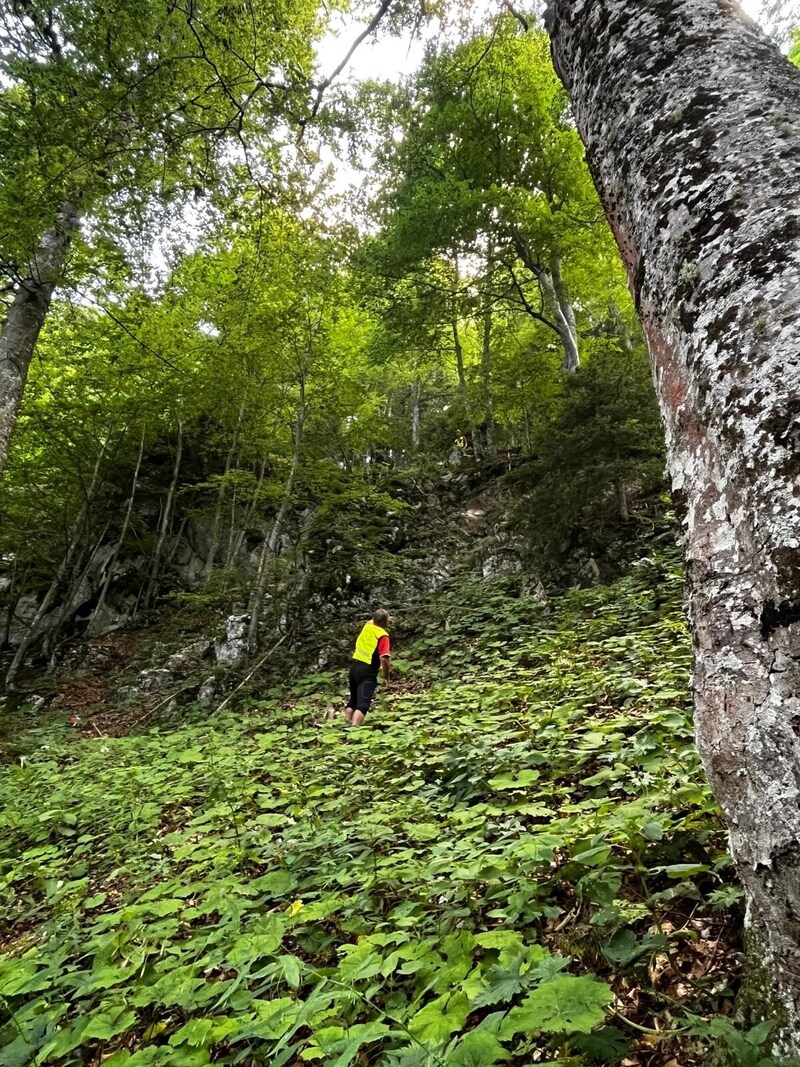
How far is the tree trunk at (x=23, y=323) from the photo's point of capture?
6.25m

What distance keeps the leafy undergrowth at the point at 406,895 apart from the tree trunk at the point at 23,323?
4.31 meters

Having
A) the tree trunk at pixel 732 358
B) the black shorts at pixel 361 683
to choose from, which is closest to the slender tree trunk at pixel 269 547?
the black shorts at pixel 361 683

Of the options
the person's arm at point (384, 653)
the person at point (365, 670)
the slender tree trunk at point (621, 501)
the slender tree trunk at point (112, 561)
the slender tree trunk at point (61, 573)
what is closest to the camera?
the person at point (365, 670)

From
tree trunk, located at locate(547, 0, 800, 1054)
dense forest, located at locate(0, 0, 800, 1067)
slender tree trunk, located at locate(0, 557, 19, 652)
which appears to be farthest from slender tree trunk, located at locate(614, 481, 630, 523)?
slender tree trunk, located at locate(0, 557, 19, 652)

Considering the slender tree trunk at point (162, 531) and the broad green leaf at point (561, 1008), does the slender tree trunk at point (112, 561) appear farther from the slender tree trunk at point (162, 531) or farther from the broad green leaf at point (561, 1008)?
the broad green leaf at point (561, 1008)

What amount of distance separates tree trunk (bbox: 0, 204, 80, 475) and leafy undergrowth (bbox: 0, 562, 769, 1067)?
14.1ft

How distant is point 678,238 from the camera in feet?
4.36

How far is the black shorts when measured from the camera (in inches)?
257

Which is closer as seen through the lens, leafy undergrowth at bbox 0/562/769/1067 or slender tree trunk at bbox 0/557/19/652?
leafy undergrowth at bbox 0/562/769/1067

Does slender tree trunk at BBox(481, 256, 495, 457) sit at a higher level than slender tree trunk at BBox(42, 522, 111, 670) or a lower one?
higher

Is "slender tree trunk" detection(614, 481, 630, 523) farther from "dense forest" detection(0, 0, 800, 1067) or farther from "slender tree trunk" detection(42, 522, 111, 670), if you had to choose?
"slender tree trunk" detection(42, 522, 111, 670)

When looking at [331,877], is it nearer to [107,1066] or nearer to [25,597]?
[107,1066]

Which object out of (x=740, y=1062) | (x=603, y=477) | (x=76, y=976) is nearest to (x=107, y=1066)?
(x=76, y=976)

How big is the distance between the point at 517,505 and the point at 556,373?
16.1ft
